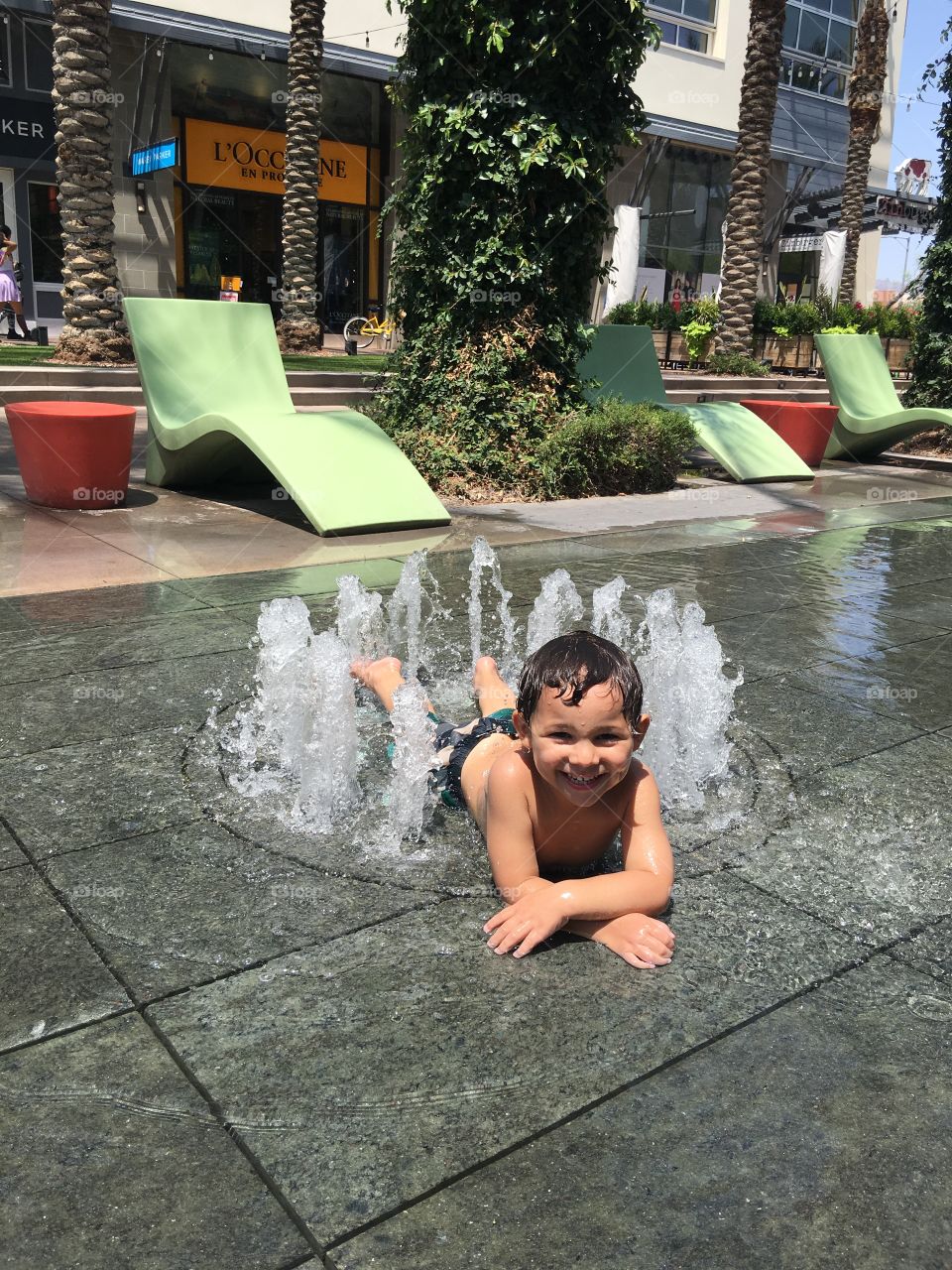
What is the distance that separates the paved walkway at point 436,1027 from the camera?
1779 millimetres

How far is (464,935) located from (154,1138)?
3.02 feet

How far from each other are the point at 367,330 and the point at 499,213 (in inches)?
478

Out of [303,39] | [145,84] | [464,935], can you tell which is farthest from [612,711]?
[145,84]

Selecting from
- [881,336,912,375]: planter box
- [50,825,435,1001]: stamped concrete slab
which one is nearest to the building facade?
[881,336,912,375]: planter box

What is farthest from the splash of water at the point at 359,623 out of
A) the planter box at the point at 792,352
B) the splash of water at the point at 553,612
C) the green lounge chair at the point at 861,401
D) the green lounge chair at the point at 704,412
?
the planter box at the point at 792,352

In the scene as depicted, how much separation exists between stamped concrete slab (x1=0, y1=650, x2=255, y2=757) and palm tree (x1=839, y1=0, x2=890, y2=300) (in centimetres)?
2679

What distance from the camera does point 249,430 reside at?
7.74m

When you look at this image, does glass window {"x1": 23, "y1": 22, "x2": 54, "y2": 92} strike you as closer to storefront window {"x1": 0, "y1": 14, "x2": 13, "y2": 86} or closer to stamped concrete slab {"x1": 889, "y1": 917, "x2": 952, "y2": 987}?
storefront window {"x1": 0, "y1": 14, "x2": 13, "y2": 86}

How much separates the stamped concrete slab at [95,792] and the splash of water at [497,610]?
1.57 meters

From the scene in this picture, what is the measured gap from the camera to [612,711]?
251 centimetres

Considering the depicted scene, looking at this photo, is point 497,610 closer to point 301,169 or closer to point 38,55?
point 301,169

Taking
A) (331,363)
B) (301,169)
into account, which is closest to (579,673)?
(331,363)

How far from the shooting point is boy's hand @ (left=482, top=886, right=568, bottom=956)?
256cm

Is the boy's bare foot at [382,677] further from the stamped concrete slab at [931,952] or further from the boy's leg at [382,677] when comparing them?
the stamped concrete slab at [931,952]
